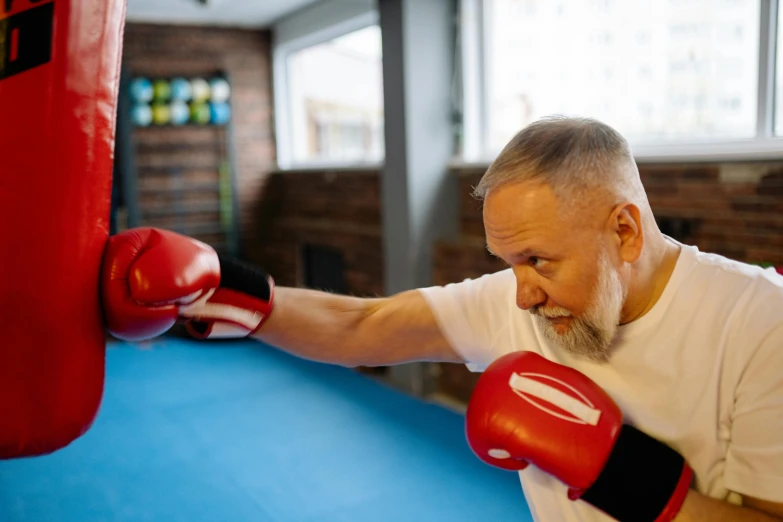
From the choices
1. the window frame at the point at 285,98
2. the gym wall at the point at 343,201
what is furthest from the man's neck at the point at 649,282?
the window frame at the point at 285,98

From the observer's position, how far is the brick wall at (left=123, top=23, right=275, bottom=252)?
6.23m

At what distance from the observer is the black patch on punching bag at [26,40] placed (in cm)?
109

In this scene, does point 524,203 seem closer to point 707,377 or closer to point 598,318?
point 598,318

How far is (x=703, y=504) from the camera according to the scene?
43.7 inches

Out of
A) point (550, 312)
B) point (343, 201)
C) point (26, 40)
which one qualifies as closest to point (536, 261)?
point (550, 312)

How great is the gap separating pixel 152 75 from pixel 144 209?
1210 mm

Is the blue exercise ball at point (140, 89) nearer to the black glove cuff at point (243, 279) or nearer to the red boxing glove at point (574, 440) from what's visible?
the black glove cuff at point (243, 279)

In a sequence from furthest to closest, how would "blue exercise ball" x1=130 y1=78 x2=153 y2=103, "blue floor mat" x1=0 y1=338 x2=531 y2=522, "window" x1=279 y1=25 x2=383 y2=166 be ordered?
"blue exercise ball" x1=130 y1=78 x2=153 y2=103 < "window" x1=279 y1=25 x2=383 y2=166 < "blue floor mat" x1=0 y1=338 x2=531 y2=522

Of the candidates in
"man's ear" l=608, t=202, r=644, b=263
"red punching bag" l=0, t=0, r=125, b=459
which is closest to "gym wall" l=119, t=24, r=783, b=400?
"man's ear" l=608, t=202, r=644, b=263

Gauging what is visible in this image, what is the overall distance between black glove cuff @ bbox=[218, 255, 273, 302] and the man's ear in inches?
27.6

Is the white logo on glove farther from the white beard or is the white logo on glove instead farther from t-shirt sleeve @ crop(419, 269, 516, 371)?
t-shirt sleeve @ crop(419, 269, 516, 371)

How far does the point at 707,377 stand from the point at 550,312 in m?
0.28

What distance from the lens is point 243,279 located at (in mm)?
1404

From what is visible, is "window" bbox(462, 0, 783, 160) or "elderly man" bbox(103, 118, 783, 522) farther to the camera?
"window" bbox(462, 0, 783, 160)
